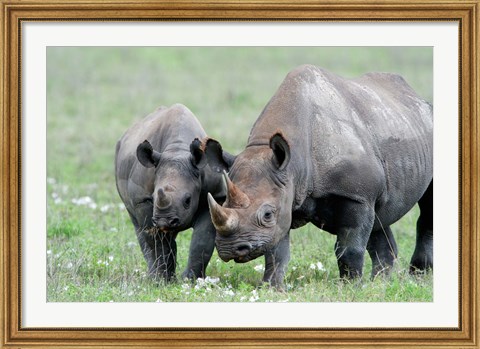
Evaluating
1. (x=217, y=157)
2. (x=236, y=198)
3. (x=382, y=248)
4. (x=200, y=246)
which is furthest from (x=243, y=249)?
(x=382, y=248)

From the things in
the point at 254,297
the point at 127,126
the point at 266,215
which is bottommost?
the point at 254,297

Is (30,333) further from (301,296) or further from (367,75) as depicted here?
(367,75)

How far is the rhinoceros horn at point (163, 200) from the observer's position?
11.2 metres

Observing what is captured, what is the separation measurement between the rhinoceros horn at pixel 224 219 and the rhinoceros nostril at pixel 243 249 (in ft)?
0.49

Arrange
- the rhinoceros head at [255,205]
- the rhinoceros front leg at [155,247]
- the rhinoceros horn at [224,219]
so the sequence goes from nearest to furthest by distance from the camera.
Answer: the rhinoceros horn at [224,219] → the rhinoceros head at [255,205] → the rhinoceros front leg at [155,247]

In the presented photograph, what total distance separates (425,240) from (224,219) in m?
3.68

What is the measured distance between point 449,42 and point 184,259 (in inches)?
176

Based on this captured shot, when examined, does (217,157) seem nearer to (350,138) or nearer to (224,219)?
(224,219)

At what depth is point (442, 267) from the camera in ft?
31.8

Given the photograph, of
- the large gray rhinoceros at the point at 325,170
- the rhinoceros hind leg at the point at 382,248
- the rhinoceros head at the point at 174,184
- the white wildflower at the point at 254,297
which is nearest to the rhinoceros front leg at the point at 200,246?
the rhinoceros head at the point at 174,184

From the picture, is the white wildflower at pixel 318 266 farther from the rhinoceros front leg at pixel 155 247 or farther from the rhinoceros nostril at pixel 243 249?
the rhinoceros nostril at pixel 243 249

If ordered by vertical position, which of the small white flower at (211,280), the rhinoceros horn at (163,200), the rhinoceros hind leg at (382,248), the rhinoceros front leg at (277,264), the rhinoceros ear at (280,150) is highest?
the rhinoceros ear at (280,150)

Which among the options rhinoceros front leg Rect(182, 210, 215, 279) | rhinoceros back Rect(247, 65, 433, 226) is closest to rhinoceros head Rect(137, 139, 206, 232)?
rhinoceros front leg Rect(182, 210, 215, 279)

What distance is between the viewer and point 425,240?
42.6 feet
